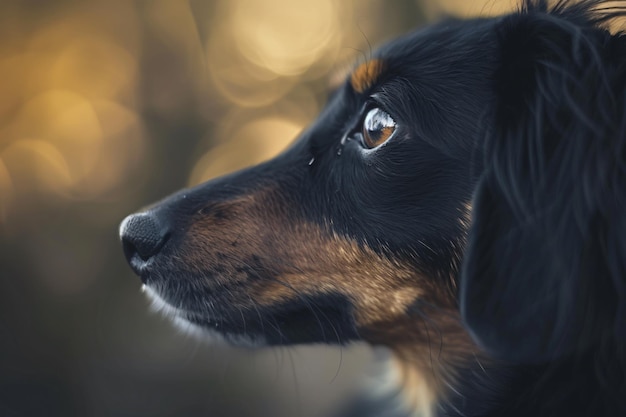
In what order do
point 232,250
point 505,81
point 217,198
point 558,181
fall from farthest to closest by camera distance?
1. point 217,198
2. point 232,250
3. point 505,81
4. point 558,181

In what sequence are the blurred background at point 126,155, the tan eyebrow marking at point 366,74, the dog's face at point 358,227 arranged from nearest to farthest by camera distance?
the dog's face at point 358,227, the tan eyebrow marking at point 366,74, the blurred background at point 126,155

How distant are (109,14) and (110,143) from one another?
94 cm

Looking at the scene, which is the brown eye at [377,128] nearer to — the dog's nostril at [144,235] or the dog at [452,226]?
the dog at [452,226]

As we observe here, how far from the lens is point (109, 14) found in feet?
14.5

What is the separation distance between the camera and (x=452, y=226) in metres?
1.58

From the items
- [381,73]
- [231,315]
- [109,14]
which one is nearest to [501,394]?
[231,315]

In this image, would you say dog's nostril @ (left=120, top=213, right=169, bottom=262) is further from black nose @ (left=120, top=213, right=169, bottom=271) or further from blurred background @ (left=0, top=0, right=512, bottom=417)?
blurred background @ (left=0, top=0, right=512, bottom=417)

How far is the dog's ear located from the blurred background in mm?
2276

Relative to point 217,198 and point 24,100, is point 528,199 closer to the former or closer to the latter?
point 217,198

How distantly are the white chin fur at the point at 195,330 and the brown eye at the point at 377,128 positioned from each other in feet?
2.14

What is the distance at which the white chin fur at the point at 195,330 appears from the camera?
68.7 inches

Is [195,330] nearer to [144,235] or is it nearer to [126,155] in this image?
[144,235]

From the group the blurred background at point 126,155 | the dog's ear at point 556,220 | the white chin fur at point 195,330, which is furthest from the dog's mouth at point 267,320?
the blurred background at point 126,155

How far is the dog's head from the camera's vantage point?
1335 mm
